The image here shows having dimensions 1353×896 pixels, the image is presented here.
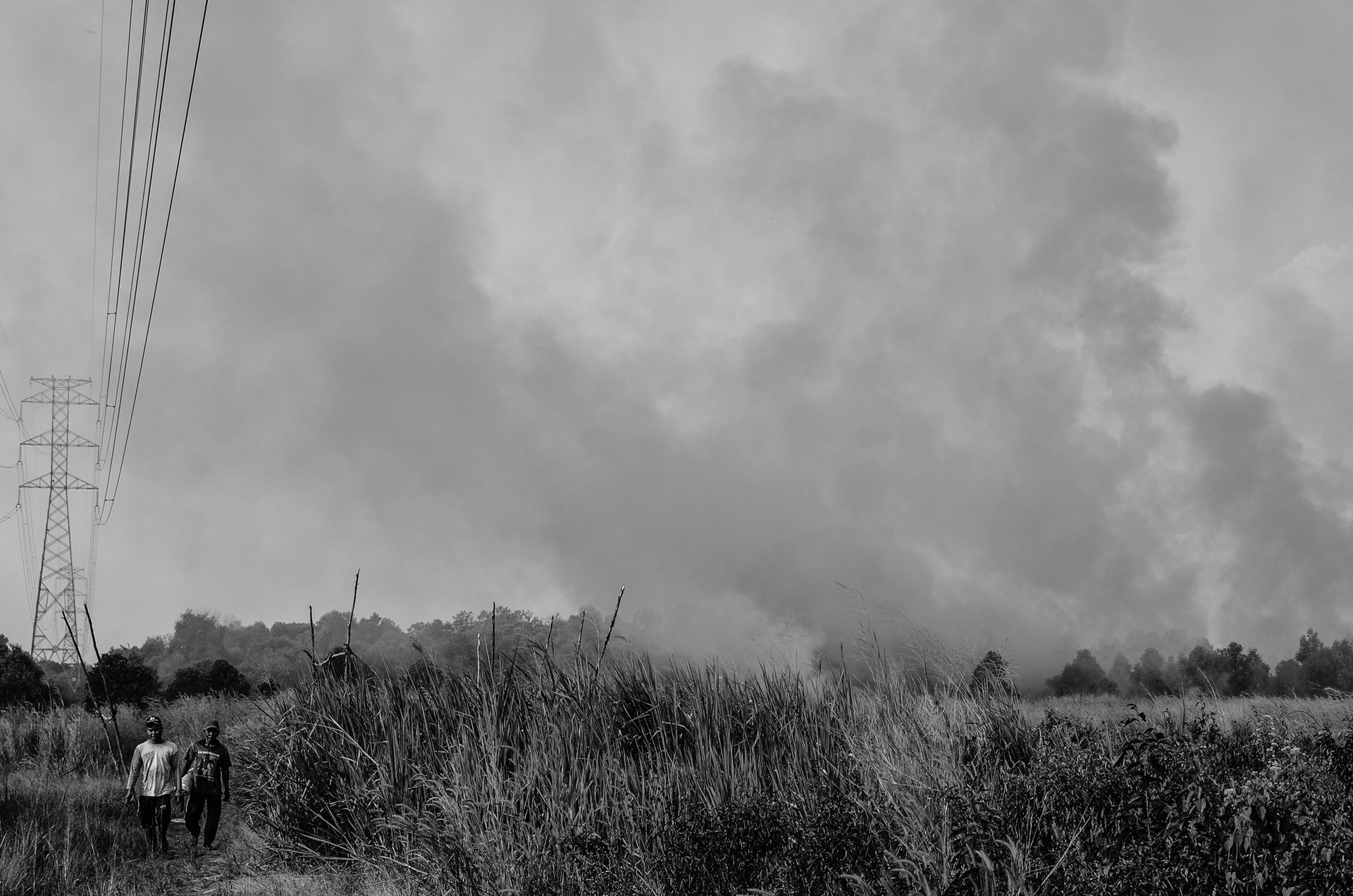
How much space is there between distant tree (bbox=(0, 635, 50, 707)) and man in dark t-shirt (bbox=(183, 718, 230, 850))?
35.4m

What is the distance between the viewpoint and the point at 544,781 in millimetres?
10211

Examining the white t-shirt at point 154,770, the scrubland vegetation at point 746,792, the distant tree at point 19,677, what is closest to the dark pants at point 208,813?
the white t-shirt at point 154,770

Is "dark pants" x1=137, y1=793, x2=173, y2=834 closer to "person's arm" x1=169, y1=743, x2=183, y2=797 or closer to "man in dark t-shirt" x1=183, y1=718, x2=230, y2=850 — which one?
"person's arm" x1=169, y1=743, x2=183, y2=797

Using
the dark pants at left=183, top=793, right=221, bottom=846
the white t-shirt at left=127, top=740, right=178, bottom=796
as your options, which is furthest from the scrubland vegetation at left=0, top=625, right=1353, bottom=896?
the white t-shirt at left=127, top=740, right=178, bottom=796

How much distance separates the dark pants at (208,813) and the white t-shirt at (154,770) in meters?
0.36

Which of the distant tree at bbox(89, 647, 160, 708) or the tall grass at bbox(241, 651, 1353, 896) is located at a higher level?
the distant tree at bbox(89, 647, 160, 708)

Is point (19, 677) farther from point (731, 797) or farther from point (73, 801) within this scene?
point (731, 797)

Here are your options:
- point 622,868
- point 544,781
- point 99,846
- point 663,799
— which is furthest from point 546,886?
point 99,846

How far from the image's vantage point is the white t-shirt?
50.0 ft

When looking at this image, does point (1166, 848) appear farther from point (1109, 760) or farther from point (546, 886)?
point (546, 886)

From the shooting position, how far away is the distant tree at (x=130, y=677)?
43.7 m

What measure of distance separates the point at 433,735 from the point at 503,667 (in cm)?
132

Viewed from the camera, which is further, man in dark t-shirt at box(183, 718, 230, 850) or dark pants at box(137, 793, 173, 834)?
man in dark t-shirt at box(183, 718, 230, 850)

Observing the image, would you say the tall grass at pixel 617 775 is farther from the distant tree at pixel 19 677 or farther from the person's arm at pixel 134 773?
the distant tree at pixel 19 677
